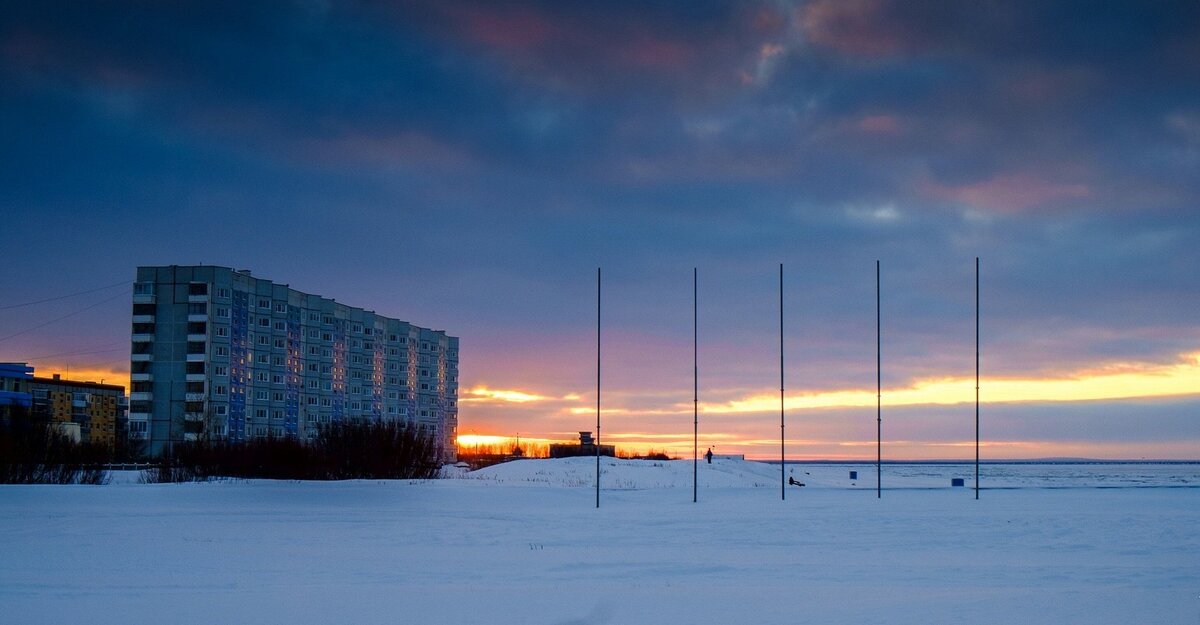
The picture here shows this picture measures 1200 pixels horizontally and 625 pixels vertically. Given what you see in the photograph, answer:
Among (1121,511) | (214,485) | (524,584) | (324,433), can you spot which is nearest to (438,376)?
(324,433)

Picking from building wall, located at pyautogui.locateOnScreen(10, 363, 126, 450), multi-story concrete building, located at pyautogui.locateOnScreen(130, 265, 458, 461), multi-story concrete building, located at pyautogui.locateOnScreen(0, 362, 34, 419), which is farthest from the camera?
building wall, located at pyautogui.locateOnScreen(10, 363, 126, 450)

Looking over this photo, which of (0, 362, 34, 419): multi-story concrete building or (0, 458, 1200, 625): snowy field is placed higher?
(0, 362, 34, 419): multi-story concrete building

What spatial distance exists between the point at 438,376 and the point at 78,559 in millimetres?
133415

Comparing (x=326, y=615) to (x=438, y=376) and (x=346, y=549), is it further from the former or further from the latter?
(x=438, y=376)

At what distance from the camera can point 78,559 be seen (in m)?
20.0

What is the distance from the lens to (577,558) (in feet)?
68.5

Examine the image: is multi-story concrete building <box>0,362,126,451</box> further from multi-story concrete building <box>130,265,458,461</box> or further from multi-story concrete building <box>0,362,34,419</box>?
multi-story concrete building <box>130,265,458,461</box>

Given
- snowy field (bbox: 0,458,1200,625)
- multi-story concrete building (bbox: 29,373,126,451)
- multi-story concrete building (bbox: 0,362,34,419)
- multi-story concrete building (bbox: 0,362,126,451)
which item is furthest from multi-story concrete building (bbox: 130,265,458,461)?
snowy field (bbox: 0,458,1200,625)

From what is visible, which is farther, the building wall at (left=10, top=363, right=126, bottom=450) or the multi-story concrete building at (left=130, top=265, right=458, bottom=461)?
the building wall at (left=10, top=363, right=126, bottom=450)

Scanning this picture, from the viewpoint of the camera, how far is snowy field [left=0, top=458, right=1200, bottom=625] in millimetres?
14484

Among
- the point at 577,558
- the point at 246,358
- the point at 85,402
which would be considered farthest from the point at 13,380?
the point at 577,558

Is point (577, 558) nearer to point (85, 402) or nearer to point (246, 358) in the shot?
point (246, 358)

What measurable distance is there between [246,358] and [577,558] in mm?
91129

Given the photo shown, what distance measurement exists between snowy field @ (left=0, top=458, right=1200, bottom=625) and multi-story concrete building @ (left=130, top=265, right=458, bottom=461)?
46251 mm
